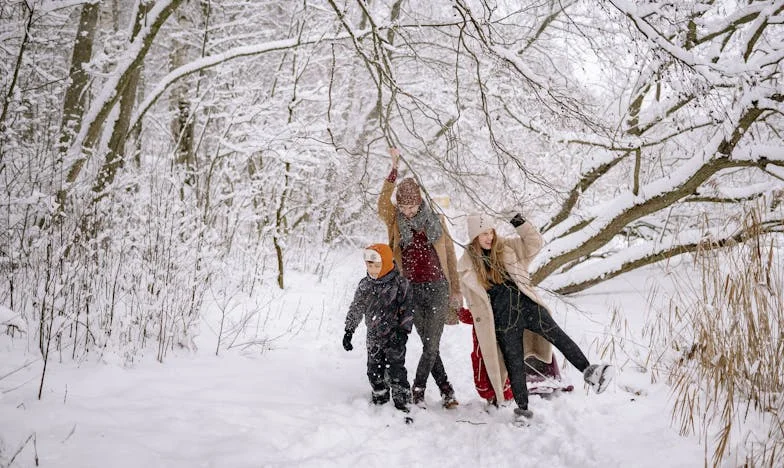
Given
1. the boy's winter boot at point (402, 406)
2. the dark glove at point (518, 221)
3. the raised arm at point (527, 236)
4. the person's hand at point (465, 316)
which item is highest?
the dark glove at point (518, 221)

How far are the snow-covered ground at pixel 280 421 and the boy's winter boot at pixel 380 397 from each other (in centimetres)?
Answer: 6

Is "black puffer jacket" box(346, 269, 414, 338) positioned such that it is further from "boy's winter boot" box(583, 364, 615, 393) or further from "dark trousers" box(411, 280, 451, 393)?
"boy's winter boot" box(583, 364, 615, 393)

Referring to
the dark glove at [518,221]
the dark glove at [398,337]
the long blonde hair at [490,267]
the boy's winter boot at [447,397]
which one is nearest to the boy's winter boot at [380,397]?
the dark glove at [398,337]

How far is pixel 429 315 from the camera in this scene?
330 cm

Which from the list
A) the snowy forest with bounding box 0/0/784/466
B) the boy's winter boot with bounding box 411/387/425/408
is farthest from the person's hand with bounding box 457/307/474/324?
the snowy forest with bounding box 0/0/784/466

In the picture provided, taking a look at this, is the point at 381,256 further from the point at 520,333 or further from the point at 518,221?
the point at 520,333

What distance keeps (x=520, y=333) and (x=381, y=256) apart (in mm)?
1163

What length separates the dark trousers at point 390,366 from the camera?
10.5 feet

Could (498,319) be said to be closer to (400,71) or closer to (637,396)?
(637,396)

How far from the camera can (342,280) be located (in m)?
8.03

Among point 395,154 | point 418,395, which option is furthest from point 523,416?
point 395,154

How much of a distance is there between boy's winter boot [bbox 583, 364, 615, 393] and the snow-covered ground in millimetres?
211

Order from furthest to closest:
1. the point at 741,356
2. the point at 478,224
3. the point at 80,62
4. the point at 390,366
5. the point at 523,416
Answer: the point at 80,62 → the point at 390,366 → the point at 478,224 → the point at 523,416 → the point at 741,356

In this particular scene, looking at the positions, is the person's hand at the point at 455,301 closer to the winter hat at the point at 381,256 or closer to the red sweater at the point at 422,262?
the red sweater at the point at 422,262
